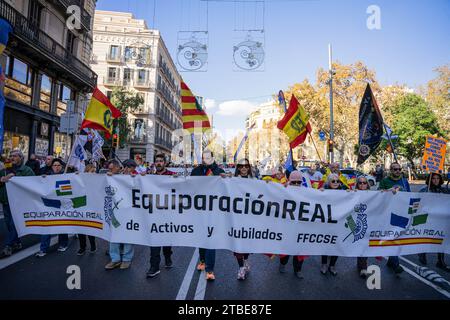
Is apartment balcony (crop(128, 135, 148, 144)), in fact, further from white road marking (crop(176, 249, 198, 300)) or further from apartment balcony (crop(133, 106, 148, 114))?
white road marking (crop(176, 249, 198, 300))

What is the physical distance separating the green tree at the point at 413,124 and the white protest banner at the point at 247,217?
129 feet

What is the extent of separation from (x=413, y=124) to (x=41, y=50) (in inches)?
1621

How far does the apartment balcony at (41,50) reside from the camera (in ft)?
46.1

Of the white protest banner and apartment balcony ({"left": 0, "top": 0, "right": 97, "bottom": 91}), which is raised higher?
apartment balcony ({"left": 0, "top": 0, "right": 97, "bottom": 91})

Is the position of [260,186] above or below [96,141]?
below

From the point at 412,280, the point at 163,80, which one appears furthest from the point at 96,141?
the point at 163,80

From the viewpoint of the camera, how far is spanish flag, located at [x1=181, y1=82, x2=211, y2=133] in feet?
19.8

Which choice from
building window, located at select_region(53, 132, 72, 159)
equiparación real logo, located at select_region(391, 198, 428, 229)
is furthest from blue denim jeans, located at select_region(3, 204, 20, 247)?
building window, located at select_region(53, 132, 72, 159)

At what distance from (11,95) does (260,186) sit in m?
15.7

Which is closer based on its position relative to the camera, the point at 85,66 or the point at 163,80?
the point at 85,66

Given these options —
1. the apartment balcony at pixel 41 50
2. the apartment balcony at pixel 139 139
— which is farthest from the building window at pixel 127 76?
the apartment balcony at pixel 41 50

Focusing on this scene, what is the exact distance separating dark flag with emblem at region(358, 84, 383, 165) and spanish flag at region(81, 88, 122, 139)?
574 cm
